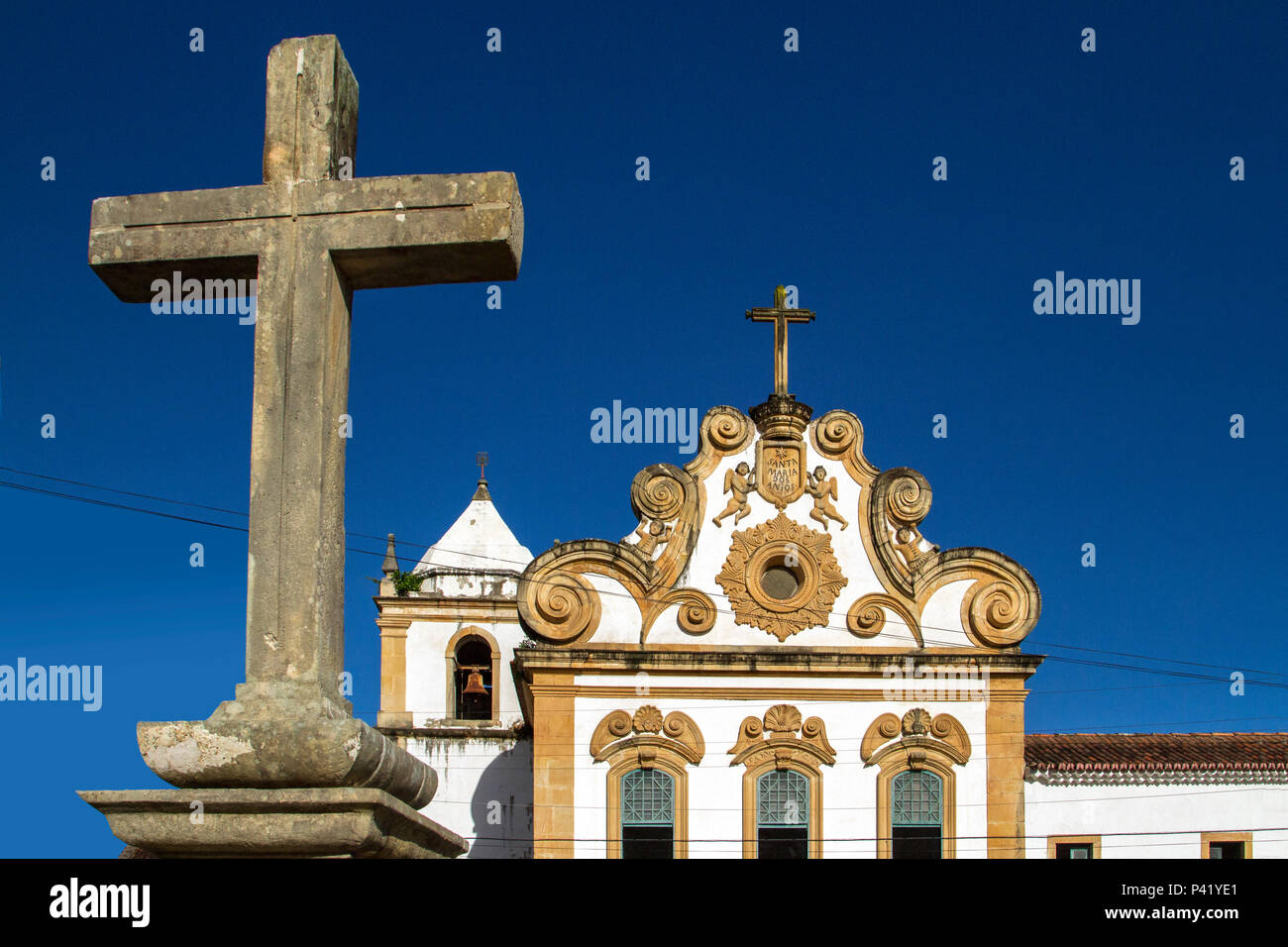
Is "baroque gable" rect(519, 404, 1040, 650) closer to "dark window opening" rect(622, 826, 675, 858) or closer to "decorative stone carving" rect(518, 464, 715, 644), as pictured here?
"decorative stone carving" rect(518, 464, 715, 644)

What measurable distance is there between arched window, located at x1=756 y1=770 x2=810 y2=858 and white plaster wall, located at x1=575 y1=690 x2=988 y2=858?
25 centimetres

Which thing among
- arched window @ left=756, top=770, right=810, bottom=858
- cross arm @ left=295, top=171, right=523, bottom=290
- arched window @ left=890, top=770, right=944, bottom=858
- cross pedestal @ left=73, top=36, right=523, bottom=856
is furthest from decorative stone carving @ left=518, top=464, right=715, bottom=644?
cross arm @ left=295, top=171, right=523, bottom=290

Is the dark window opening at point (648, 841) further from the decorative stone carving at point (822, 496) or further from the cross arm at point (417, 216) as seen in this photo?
the cross arm at point (417, 216)

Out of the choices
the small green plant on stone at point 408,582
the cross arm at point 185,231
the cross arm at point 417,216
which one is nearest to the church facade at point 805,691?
the small green plant on stone at point 408,582

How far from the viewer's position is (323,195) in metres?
5.73

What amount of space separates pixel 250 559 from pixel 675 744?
1403cm

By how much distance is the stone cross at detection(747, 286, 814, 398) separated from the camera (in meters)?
20.7

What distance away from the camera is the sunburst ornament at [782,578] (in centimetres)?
1953

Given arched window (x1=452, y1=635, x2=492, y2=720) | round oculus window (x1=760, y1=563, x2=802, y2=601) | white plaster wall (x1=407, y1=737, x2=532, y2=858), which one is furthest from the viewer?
arched window (x1=452, y1=635, x2=492, y2=720)

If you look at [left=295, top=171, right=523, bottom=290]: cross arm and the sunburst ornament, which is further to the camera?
the sunburst ornament

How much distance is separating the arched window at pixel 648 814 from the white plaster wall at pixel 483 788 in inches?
227

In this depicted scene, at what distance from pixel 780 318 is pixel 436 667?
10.6m

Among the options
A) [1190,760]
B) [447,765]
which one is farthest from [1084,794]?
[447,765]
